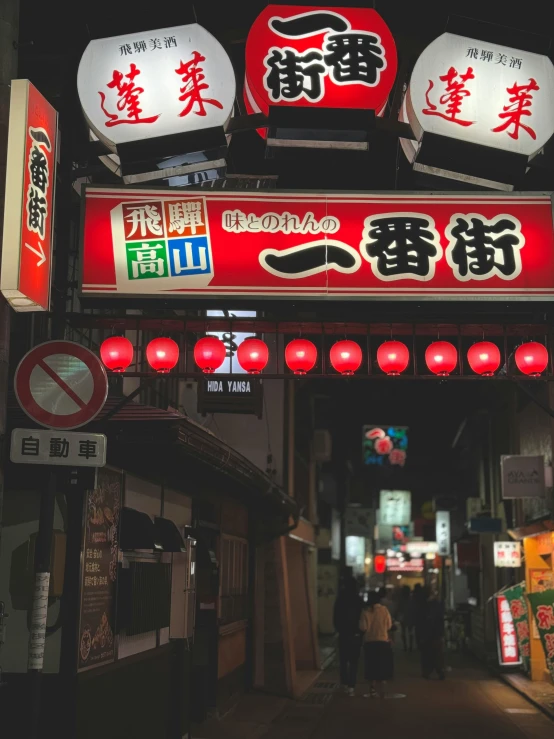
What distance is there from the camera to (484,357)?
11727 millimetres

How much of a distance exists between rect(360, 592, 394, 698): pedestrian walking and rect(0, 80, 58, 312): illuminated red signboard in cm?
1468

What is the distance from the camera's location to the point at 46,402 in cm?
809

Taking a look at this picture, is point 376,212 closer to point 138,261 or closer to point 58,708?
point 138,261

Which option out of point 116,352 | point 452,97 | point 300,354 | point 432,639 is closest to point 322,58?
point 452,97

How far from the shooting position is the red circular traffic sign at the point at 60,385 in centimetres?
804

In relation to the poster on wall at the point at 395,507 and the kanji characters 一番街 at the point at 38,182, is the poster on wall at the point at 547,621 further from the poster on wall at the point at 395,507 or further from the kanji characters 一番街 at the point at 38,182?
the poster on wall at the point at 395,507

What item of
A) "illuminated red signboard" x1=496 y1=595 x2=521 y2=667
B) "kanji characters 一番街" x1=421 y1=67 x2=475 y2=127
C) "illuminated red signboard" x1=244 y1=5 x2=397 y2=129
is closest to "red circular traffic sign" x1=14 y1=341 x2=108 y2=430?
"illuminated red signboard" x1=244 y1=5 x2=397 y2=129

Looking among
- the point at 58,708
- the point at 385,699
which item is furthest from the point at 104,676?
the point at 385,699

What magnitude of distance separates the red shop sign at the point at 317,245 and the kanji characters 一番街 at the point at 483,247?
0.01m

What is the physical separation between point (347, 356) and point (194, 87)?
4.11 metres

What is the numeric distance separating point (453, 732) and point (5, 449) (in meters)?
11.4

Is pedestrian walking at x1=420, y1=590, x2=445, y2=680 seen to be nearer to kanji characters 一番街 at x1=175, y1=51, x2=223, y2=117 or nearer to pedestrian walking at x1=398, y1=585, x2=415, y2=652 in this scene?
pedestrian walking at x1=398, y1=585, x2=415, y2=652

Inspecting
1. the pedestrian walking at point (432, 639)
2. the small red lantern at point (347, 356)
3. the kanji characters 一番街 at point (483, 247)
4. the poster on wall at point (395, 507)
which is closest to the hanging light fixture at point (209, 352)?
the small red lantern at point (347, 356)

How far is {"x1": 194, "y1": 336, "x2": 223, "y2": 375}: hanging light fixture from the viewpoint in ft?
38.1
